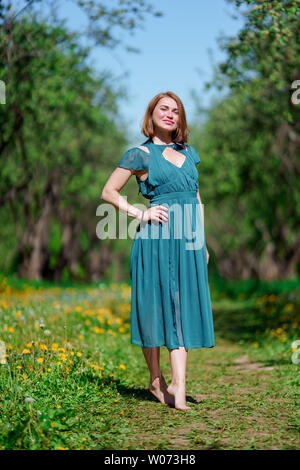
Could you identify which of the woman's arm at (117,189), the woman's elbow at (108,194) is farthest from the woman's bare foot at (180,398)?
the woman's elbow at (108,194)

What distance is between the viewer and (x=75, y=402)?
4.54 m

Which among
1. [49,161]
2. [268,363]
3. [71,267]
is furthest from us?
[71,267]

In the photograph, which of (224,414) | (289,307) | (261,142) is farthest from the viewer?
(261,142)

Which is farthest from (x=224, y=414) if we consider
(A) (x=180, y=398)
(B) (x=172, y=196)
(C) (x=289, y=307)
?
(C) (x=289, y=307)

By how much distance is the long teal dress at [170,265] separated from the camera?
4.60 meters

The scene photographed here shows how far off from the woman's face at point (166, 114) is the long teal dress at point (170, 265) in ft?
0.68

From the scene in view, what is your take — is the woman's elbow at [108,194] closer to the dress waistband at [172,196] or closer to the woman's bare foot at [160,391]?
the dress waistband at [172,196]

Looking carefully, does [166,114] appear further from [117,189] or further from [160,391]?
[160,391]

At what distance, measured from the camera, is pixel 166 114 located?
485 centimetres

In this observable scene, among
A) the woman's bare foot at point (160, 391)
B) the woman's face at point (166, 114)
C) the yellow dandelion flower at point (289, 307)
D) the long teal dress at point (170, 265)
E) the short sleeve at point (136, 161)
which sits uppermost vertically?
the woman's face at point (166, 114)

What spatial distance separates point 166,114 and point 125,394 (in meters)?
2.59

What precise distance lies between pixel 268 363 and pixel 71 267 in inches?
850
